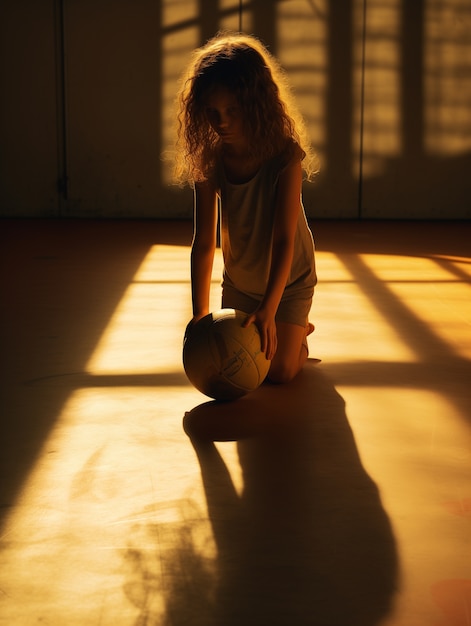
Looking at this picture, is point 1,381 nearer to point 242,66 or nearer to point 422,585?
point 242,66

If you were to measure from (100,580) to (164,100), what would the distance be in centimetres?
899

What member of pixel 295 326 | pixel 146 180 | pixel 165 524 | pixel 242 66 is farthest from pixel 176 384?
pixel 146 180

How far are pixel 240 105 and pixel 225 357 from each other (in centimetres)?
79

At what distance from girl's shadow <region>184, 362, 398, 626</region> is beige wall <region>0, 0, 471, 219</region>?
760 cm

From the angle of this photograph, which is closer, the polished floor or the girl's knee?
the polished floor

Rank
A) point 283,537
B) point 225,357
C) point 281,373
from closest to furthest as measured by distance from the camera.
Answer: point 283,537, point 225,357, point 281,373

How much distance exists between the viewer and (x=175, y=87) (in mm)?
10352

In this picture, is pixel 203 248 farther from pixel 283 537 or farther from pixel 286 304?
pixel 283 537

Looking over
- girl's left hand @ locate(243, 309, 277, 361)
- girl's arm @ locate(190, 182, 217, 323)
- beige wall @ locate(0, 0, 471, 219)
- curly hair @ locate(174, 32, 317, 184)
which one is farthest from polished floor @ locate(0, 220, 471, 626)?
beige wall @ locate(0, 0, 471, 219)

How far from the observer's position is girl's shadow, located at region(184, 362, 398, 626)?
1.74 m

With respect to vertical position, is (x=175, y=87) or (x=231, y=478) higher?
(x=175, y=87)

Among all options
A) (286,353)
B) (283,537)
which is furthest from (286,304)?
(283,537)

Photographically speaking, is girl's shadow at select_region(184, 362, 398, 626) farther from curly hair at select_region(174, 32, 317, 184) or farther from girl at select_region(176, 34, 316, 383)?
Result: curly hair at select_region(174, 32, 317, 184)

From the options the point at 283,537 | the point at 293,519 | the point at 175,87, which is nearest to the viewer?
the point at 283,537
